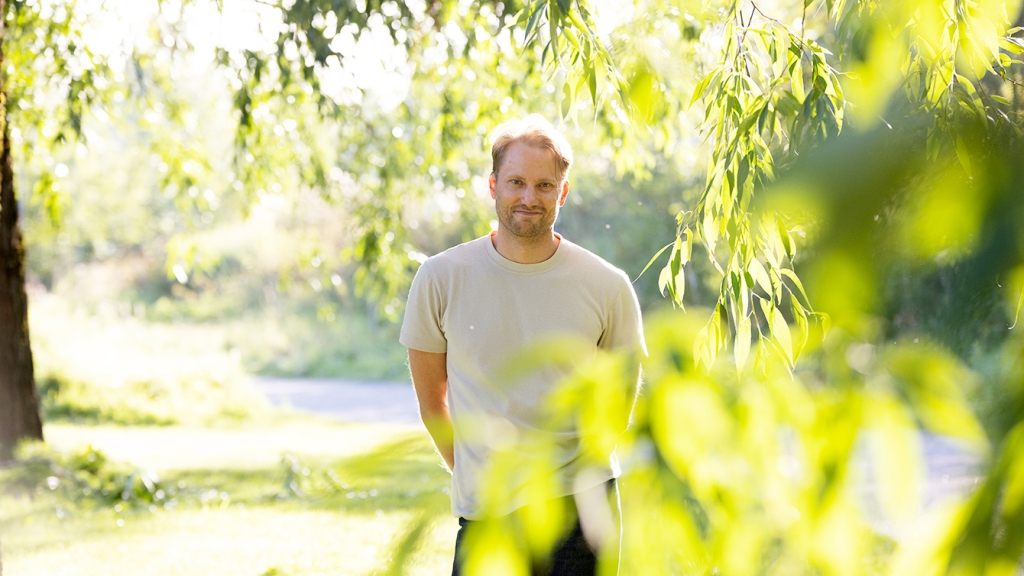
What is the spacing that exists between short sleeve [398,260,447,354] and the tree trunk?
5535 mm

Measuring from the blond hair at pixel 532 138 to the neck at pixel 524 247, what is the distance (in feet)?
0.52

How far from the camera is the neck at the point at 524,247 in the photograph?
2.23 metres

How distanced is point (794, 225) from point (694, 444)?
16 centimetres

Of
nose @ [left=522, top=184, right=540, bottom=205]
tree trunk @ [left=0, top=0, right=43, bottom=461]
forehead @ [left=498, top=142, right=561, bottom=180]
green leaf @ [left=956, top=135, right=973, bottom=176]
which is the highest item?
forehead @ [left=498, top=142, right=561, bottom=180]

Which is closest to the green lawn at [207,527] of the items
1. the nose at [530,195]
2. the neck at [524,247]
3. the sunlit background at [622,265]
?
the sunlit background at [622,265]

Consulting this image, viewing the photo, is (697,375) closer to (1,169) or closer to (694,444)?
(694,444)

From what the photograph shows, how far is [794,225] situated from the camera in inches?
20.2

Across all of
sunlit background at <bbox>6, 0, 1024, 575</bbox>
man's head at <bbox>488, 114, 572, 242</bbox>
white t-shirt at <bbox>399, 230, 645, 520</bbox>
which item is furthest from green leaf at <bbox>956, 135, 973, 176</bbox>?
man's head at <bbox>488, 114, 572, 242</bbox>

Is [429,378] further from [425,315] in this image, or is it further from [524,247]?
[524,247]

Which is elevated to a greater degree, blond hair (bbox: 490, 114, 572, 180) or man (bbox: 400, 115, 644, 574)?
blond hair (bbox: 490, 114, 572, 180)

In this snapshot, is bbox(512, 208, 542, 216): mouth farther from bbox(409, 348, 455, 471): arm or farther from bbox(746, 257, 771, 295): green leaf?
bbox(746, 257, 771, 295): green leaf

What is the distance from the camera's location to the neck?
223cm

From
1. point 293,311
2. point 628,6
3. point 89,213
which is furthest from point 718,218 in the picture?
point 89,213

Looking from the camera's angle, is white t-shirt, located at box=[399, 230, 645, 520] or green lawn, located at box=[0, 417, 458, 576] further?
green lawn, located at box=[0, 417, 458, 576]
